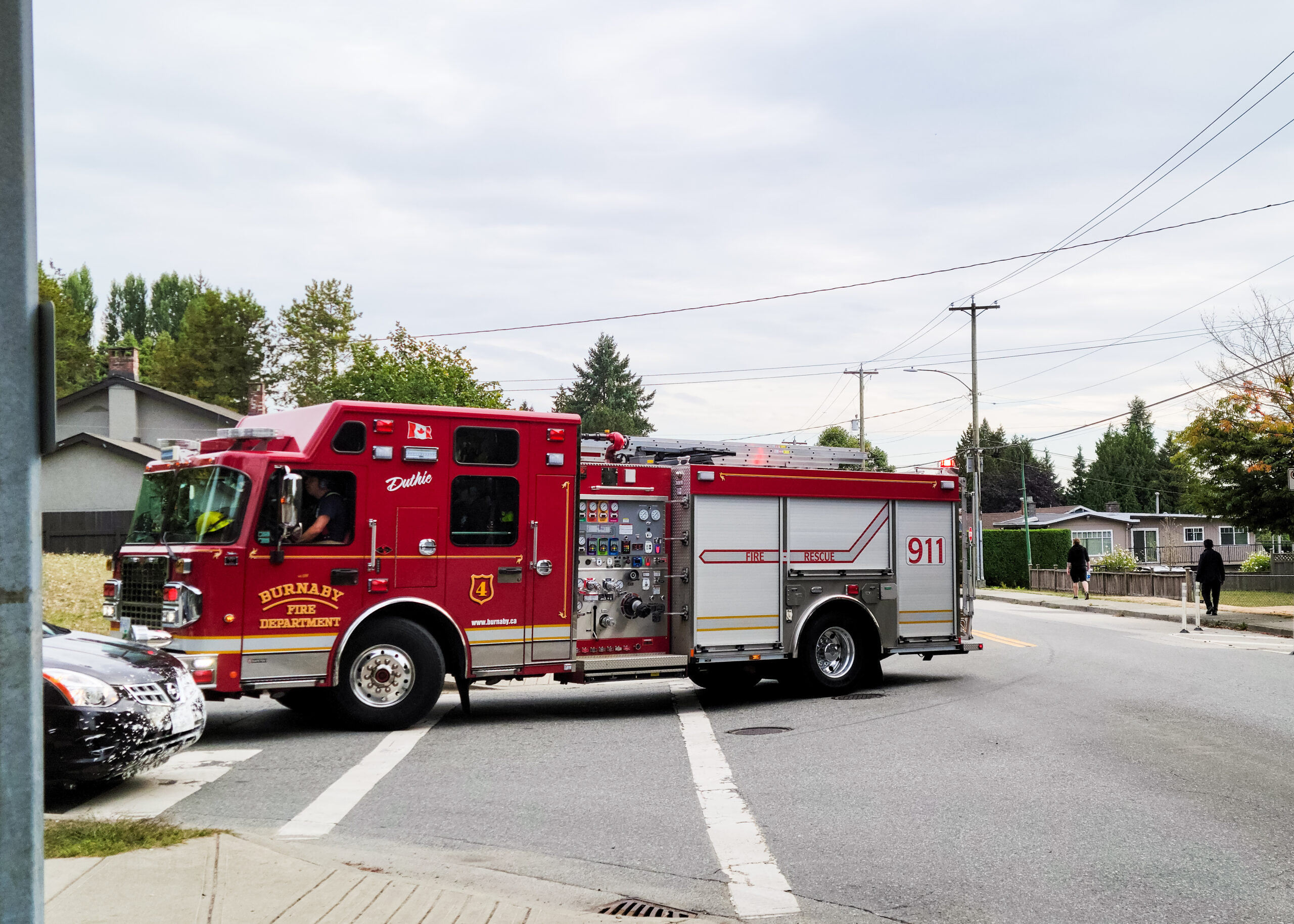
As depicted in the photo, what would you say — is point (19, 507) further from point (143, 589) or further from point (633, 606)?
point (633, 606)

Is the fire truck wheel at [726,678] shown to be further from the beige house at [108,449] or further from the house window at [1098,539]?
the house window at [1098,539]

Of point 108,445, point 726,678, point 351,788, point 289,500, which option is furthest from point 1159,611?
point 108,445

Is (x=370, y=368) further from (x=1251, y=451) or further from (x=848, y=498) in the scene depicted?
(x=848, y=498)

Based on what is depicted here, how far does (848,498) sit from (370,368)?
4320cm

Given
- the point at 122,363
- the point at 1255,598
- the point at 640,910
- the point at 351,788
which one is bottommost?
the point at 1255,598

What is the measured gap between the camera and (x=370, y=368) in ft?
177

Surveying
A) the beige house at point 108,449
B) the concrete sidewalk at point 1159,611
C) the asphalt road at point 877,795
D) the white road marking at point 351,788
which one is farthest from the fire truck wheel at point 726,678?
the beige house at point 108,449

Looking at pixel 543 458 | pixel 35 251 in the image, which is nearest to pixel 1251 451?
pixel 543 458

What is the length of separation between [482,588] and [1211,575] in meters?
20.0

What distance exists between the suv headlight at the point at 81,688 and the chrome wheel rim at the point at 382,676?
10.5 ft

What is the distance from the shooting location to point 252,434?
35.0ft

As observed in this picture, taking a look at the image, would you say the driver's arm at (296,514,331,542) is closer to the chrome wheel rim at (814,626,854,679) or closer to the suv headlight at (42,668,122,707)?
the suv headlight at (42,668,122,707)

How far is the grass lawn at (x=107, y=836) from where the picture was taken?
6039 millimetres

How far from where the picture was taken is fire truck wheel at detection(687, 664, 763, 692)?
1383 cm
